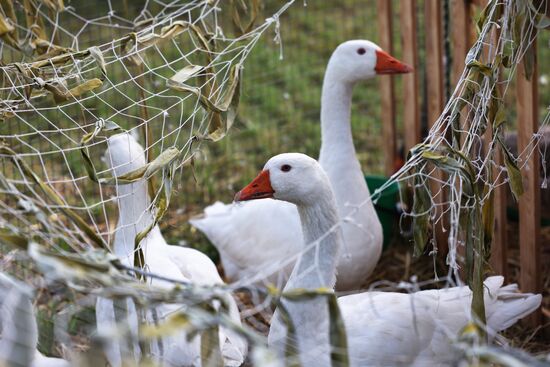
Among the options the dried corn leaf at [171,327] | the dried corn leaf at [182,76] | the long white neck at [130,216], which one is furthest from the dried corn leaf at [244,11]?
the dried corn leaf at [171,327]

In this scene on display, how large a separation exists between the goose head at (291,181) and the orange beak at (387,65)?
108 centimetres

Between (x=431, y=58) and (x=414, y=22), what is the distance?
0.83 feet

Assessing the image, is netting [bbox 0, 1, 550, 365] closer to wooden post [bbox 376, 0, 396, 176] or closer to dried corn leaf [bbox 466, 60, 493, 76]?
dried corn leaf [bbox 466, 60, 493, 76]

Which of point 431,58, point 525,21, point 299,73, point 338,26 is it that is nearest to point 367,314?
point 525,21

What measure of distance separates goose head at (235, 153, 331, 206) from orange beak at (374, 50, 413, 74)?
42.5 inches

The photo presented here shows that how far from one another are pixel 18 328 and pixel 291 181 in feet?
3.85

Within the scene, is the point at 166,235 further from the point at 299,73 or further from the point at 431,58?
the point at 299,73

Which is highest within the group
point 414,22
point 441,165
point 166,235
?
point 414,22

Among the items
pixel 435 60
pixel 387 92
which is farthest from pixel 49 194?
pixel 387 92

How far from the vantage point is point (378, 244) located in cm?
367

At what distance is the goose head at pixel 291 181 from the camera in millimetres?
2844

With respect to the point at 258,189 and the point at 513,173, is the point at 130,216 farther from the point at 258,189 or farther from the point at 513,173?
the point at 513,173

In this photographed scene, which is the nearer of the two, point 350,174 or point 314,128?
point 350,174

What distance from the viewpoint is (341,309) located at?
2898 millimetres
